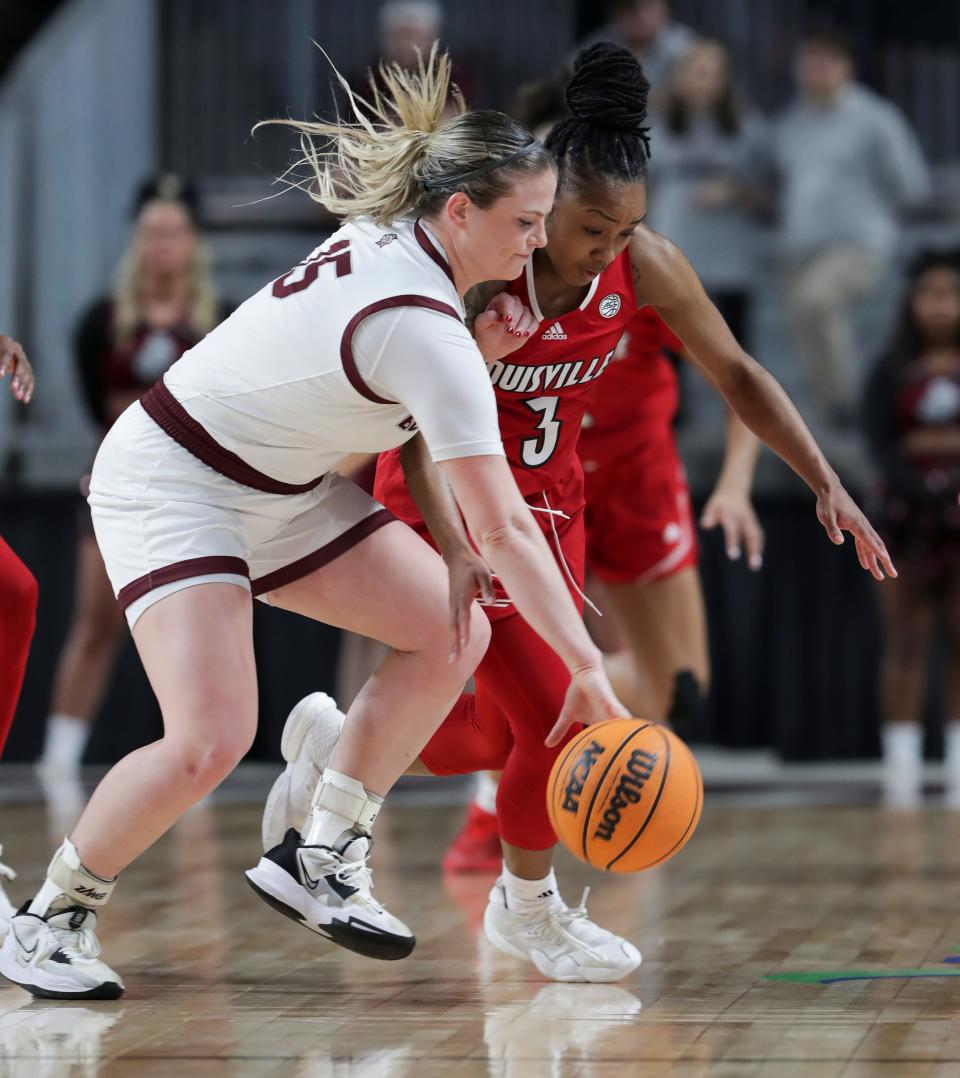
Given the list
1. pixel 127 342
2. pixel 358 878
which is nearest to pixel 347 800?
pixel 358 878

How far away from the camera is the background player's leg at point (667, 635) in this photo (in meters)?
5.11

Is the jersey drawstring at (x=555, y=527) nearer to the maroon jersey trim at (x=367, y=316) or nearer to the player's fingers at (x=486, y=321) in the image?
the player's fingers at (x=486, y=321)

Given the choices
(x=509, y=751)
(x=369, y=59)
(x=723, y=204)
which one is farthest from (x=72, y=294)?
(x=509, y=751)

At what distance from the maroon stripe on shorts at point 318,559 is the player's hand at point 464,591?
28cm

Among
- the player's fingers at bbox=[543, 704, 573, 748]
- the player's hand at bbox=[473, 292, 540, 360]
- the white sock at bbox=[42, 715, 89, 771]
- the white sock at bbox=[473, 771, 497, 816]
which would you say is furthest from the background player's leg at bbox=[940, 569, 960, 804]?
the player's fingers at bbox=[543, 704, 573, 748]

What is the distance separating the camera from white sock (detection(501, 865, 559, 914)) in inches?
141

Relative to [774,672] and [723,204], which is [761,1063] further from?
[723,204]

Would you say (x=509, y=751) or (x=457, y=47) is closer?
(x=509, y=751)

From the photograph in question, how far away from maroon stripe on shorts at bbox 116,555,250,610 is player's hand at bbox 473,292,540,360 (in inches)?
24.7

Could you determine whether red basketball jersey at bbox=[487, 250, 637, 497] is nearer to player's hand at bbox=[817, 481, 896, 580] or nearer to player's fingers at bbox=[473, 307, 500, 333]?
player's fingers at bbox=[473, 307, 500, 333]

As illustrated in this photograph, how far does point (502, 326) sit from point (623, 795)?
91 centimetres

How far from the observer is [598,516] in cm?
514

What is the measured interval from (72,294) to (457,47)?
2351 millimetres

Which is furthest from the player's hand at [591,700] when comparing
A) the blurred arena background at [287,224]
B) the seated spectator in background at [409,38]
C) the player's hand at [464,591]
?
the seated spectator in background at [409,38]
